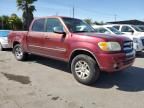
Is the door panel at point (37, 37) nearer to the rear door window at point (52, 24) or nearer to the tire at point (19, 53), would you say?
the rear door window at point (52, 24)

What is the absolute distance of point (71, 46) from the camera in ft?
21.6

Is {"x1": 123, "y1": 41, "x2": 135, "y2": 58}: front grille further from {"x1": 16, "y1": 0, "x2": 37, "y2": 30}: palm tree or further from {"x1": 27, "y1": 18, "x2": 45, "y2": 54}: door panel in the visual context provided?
{"x1": 16, "y1": 0, "x2": 37, "y2": 30}: palm tree

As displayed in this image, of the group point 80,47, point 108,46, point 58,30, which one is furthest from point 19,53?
point 108,46

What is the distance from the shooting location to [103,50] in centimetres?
581

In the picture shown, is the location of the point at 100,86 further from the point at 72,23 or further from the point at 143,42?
the point at 143,42

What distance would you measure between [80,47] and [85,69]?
24.6 inches

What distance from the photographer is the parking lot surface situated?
16.0ft

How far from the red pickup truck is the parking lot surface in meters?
0.50

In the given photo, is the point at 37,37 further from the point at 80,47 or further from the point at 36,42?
the point at 80,47

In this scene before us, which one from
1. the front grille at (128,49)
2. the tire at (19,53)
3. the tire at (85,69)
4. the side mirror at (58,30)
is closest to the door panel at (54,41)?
the side mirror at (58,30)

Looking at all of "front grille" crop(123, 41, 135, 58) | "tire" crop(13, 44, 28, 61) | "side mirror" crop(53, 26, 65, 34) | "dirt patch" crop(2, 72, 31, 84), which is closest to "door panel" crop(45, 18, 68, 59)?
"side mirror" crop(53, 26, 65, 34)

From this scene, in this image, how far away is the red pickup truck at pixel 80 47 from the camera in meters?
5.87

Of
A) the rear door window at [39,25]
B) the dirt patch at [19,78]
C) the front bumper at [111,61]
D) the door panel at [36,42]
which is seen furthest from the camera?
the rear door window at [39,25]

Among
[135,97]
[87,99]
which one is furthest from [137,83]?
[87,99]
